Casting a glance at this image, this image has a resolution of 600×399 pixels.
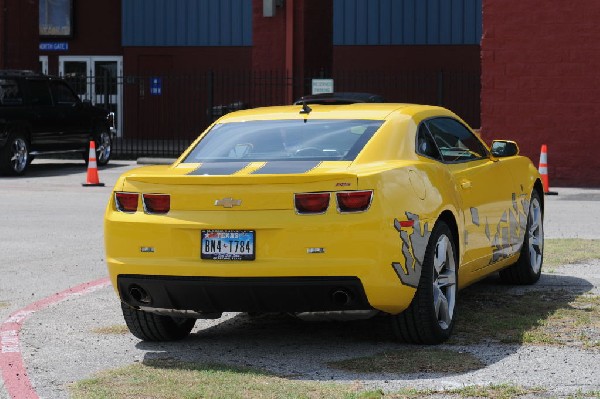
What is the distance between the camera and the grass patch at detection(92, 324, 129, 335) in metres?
8.51

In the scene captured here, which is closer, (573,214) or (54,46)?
(573,214)

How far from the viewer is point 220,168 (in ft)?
25.4

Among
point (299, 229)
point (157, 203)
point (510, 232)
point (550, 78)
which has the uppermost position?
point (550, 78)

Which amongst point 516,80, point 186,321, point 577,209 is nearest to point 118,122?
point 516,80

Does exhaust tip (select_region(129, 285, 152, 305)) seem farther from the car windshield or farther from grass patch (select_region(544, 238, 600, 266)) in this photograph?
grass patch (select_region(544, 238, 600, 266))

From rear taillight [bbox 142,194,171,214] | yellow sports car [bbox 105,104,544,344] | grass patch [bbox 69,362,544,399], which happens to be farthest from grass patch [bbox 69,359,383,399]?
rear taillight [bbox 142,194,171,214]

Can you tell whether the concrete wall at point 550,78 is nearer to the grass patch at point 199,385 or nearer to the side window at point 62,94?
the side window at point 62,94

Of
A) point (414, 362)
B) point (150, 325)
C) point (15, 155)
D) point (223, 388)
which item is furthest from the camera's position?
point (15, 155)

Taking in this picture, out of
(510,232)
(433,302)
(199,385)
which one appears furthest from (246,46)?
(199,385)

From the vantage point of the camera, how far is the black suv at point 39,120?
24938mm

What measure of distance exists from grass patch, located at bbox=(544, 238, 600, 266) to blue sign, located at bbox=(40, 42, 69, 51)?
101 ft

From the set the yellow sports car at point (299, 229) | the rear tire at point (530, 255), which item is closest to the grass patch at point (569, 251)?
the rear tire at point (530, 255)

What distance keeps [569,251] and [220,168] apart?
18.5 ft

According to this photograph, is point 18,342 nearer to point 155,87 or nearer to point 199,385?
point 199,385
